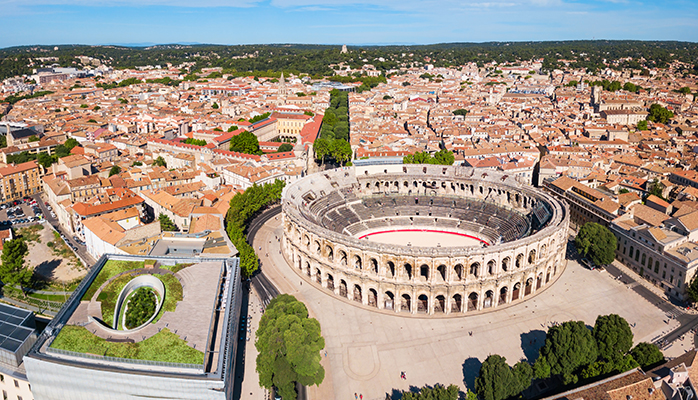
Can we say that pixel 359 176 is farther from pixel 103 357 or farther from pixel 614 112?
pixel 614 112

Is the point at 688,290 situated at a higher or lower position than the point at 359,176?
lower

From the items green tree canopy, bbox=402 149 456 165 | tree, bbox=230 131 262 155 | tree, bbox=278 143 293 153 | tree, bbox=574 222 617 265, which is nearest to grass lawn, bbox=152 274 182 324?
tree, bbox=574 222 617 265

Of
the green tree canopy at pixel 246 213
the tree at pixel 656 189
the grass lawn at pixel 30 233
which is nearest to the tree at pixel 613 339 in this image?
the green tree canopy at pixel 246 213

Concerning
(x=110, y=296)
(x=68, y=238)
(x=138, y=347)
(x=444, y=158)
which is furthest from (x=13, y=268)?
(x=444, y=158)

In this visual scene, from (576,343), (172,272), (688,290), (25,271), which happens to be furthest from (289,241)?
(688,290)

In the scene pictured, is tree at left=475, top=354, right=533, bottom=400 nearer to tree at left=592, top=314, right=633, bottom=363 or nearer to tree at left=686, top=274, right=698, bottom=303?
tree at left=592, top=314, right=633, bottom=363
